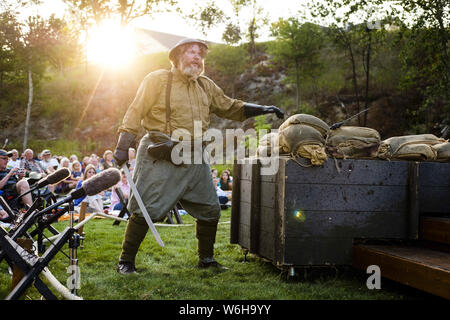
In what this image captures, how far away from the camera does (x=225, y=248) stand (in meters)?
5.35

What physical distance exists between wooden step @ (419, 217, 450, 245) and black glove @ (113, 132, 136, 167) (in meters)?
2.78

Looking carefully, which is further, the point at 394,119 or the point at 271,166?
the point at 394,119

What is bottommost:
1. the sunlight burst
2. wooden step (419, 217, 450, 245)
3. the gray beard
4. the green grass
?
the green grass

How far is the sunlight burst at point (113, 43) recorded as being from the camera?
3066cm

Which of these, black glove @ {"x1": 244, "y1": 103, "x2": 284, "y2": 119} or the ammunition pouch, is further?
black glove @ {"x1": 244, "y1": 103, "x2": 284, "y2": 119}

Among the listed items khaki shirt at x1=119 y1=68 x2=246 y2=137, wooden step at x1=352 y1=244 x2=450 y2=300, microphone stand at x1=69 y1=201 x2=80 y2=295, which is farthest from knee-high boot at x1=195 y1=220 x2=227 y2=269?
microphone stand at x1=69 y1=201 x2=80 y2=295

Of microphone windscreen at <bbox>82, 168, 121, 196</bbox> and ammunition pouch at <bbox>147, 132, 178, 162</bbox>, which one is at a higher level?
ammunition pouch at <bbox>147, 132, 178, 162</bbox>

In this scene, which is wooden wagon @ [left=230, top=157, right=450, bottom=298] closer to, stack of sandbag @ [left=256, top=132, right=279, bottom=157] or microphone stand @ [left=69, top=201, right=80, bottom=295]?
stack of sandbag @ [left=256, top=132, right=279, bottom=157]

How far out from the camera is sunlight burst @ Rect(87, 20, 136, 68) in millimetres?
30656

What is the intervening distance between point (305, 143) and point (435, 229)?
135 cm

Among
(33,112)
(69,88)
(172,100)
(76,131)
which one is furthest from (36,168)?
(69,88)

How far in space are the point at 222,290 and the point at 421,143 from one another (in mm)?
2314
